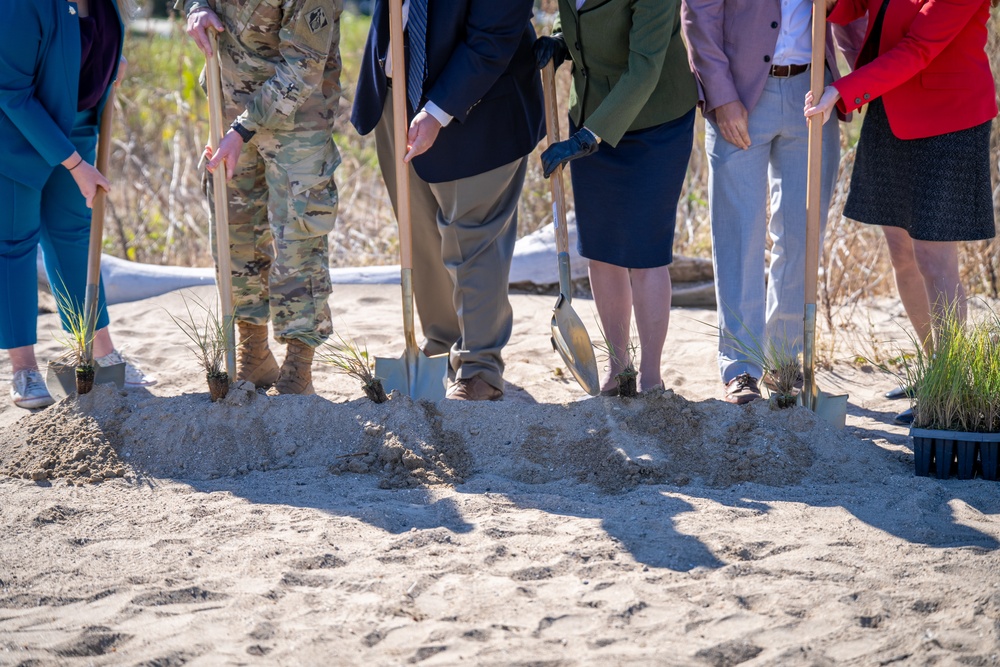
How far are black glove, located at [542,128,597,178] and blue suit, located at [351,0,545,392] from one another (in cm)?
32

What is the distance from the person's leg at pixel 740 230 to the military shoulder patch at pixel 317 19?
149 cm

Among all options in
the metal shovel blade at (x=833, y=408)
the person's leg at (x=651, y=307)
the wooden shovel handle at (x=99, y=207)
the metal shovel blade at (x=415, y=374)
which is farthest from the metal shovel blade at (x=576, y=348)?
the wooden shovel handle at (x=99, y=207)

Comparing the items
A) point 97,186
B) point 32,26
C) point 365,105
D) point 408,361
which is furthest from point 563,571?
point 32,26

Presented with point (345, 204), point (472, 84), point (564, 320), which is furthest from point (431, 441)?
point (345, 204)

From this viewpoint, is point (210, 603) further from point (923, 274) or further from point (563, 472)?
point (923, 274)

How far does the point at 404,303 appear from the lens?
146 inches

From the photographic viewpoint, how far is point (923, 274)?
12.3 ft

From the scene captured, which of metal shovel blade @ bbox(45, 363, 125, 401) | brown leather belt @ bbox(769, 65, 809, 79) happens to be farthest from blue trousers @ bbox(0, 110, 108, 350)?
brown leather belt @ bbox(769, 65, 809, 79)

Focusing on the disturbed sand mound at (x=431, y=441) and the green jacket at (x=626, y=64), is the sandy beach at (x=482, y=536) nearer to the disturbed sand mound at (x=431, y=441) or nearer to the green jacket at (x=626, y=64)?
the disturbed sand mound at (x=431, y=441)

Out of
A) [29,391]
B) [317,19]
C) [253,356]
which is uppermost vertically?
[317,19]

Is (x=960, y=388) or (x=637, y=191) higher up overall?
(x=637, y=191)

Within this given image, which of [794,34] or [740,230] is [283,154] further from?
[794,34]

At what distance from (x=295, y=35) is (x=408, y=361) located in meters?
1.22

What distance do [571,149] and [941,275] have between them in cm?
151
